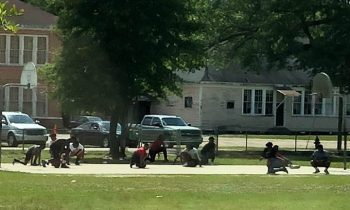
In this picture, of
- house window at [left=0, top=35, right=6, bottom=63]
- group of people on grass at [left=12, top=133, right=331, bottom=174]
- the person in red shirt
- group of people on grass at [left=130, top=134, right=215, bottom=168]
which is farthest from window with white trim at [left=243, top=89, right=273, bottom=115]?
the person in red shirt

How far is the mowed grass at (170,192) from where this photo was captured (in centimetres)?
1538

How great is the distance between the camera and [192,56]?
36094 millimetres

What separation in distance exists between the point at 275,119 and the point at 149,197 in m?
51.2

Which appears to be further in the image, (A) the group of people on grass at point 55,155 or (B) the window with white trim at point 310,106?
(B) the window with white trim at point 310,106

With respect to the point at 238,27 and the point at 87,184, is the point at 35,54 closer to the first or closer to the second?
the point at 238,27

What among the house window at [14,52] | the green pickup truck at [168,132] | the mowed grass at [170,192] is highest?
the house window at [14,52]

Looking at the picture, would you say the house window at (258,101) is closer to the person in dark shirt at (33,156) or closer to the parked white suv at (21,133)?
the parked white suv at (21,133)

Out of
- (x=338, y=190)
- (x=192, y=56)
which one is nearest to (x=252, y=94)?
(x=192, y=56)

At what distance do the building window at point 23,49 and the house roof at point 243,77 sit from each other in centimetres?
1098

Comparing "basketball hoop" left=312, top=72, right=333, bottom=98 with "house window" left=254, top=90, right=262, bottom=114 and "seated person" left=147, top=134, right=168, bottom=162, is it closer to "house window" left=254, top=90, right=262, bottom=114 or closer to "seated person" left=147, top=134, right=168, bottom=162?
"seated person" left=147, top=134, right=168, bottom=162

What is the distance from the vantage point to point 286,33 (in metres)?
41.5

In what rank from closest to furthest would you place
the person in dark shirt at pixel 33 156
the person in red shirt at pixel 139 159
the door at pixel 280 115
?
the person in dark shirt at pixel 33 156 → the person in red shirt at pixel 139 159 → the door at pixel 280 115

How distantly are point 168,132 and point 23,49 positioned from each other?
70.8ft

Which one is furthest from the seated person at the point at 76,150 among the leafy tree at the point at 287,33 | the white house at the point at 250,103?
the white house at the point at 250,103
